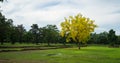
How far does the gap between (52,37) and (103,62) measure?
9064 centimetres

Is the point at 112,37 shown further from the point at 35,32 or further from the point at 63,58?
the point at 63,58

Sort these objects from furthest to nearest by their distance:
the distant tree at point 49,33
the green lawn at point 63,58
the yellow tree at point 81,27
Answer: the distant tree at point 49,33
the yellow tree at point 81,27
the green lawn at point 63,58

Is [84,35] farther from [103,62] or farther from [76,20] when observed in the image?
[103,62]

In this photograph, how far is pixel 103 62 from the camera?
25.9 metres

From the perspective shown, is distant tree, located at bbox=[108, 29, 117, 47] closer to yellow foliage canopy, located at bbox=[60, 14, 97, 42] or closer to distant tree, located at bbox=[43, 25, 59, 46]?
distant tree, located at bbox=[43, 25, 59, 46]

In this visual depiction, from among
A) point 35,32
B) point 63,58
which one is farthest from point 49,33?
point 63,58

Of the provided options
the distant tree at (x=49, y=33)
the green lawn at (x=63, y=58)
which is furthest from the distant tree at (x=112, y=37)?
the green lawn at (x=63, y=58)

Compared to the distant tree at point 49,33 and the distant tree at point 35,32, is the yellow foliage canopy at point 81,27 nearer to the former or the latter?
the distant tree at point 49,33

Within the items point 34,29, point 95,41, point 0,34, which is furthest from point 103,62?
point 95,41

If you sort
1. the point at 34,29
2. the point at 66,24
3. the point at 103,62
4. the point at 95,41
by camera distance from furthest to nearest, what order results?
the point at 95,41
the point at 34,29
the point at 66,24
the point at 103,62

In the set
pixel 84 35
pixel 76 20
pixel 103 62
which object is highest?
pixel 76 20

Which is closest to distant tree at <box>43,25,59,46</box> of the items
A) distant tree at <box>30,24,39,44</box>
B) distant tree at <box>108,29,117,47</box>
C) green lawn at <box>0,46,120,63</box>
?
distant tree at <box>30,24,39,44</box>

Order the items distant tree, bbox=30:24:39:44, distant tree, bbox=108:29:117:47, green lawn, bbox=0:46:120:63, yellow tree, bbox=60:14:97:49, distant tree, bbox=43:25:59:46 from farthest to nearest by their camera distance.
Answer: distant tree, bbox=108:29:117:47 → distant tree, bbox=30:24:39:44 → distant tree, bbox=43:25:59:46 → yellow tree, bbox=60:14:97:49 → green lawn, bbox=0:46:120:63

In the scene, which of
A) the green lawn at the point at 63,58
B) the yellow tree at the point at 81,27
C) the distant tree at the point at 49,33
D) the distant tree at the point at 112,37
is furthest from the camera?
the distant tree at the point at 112,37
